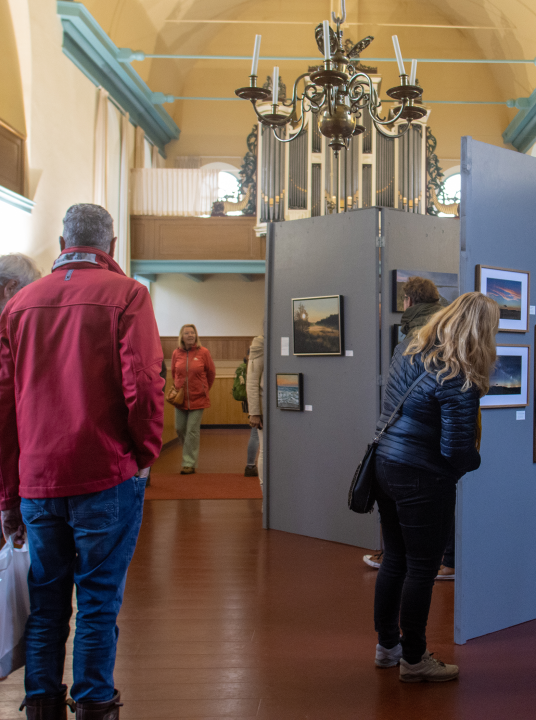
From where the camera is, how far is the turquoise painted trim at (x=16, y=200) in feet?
22.1

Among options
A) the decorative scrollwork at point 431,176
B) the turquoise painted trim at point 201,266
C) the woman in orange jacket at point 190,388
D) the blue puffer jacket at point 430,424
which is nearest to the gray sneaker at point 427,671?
the blue puffer jacket at point 430,424

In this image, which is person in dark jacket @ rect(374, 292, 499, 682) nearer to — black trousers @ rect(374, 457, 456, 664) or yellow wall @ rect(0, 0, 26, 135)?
black trousers @ rect(374, 457, 456, 664)

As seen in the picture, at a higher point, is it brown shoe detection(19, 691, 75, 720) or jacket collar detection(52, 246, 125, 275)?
jacket collar detection(52, 246, 125, 275)

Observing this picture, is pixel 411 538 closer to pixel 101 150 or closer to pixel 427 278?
pixel 427 278

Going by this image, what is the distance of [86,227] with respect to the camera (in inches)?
85.8

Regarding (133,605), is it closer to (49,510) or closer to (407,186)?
(49,510)

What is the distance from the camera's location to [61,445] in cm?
202

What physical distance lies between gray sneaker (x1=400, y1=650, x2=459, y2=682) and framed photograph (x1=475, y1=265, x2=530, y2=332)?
5.37ft

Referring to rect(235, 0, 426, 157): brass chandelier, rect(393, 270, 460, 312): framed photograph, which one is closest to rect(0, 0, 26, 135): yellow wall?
rect(235, 0, 426, 157): brass chandelier

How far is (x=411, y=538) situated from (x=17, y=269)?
1985 mm

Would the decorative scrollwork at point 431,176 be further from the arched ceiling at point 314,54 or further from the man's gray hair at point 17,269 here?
the man's gray hair at point 17,269

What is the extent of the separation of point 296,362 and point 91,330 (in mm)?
3304

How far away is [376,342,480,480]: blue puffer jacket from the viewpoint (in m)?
2.45

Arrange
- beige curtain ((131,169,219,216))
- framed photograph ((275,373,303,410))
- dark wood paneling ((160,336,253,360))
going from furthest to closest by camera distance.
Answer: dark wood paneling ((160,336,253,360)) → beige curtain ((131,169,219,216)) → framed photograph ((275,373,303,410))
